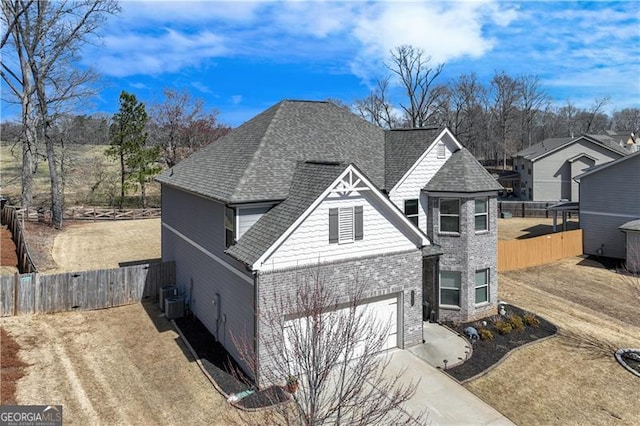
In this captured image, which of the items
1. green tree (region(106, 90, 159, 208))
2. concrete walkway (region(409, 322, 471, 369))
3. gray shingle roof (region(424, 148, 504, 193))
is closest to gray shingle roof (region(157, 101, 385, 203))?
gray shingle roof (region(424, 148, 504, 193))

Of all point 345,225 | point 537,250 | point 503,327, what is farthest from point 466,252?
point 537,250

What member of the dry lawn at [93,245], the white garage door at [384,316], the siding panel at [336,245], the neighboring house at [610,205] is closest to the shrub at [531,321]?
the white garage door at [384,316]

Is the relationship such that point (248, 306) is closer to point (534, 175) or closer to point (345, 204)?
point (345, 204)

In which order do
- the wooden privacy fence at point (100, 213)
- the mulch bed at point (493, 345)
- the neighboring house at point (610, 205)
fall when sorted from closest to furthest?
the mulch bed at point (493, 345), the neighboring house at point (610, 205), the wooden privacy fence at point (100, 213)

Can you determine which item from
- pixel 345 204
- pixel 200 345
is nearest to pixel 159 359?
pixel 200 345

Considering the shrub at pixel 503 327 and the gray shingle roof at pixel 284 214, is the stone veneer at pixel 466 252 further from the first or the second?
the gray shingle roof at pixel 284 214

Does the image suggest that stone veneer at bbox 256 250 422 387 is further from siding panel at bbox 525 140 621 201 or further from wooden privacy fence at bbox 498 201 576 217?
siding panel at bbox 525 140 621 201

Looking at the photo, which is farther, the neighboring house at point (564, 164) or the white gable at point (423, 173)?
the neighboring house at point (564, 164)
